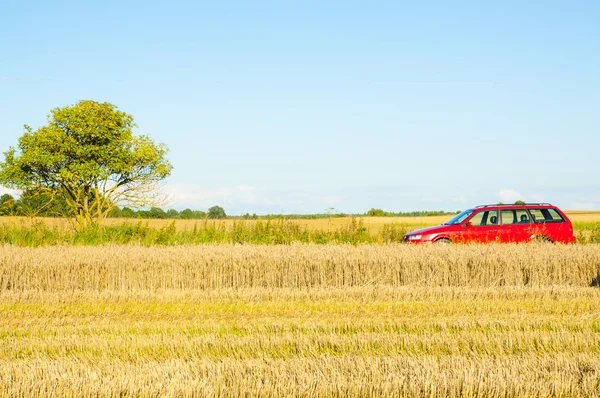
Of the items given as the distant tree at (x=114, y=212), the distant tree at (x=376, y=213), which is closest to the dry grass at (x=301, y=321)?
the distant tree at (x=114, y=212)

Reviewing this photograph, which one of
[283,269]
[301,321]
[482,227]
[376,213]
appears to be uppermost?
[376,213]

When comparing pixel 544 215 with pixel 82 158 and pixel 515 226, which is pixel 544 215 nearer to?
pixel 515 226

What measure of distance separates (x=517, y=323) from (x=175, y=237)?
11945mm

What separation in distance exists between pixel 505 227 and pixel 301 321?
11.6 meters

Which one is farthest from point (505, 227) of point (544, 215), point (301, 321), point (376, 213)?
point (376, 213)

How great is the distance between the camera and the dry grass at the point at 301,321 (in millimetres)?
6672

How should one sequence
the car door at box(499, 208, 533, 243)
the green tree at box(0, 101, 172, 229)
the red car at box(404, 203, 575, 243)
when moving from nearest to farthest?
1. the red car at box(404, 203, 575, 243)
2. the car door at box(499, 208, 533, 243)
3. the green tree at box(0, 101, 172, 229)

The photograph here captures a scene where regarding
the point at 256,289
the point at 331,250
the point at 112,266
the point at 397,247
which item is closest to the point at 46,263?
the point at 112,266

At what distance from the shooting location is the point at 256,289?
46.8 feet

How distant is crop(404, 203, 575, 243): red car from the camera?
19750mm

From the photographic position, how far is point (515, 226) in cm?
2017

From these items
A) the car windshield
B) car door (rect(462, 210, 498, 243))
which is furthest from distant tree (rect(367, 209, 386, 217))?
car door (rect(462, 210, 498, 243))

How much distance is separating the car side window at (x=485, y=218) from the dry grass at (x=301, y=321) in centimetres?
368

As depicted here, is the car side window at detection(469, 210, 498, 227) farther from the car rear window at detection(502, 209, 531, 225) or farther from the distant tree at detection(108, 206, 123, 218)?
the distant tree at detection(108, 206, 123, 218)
